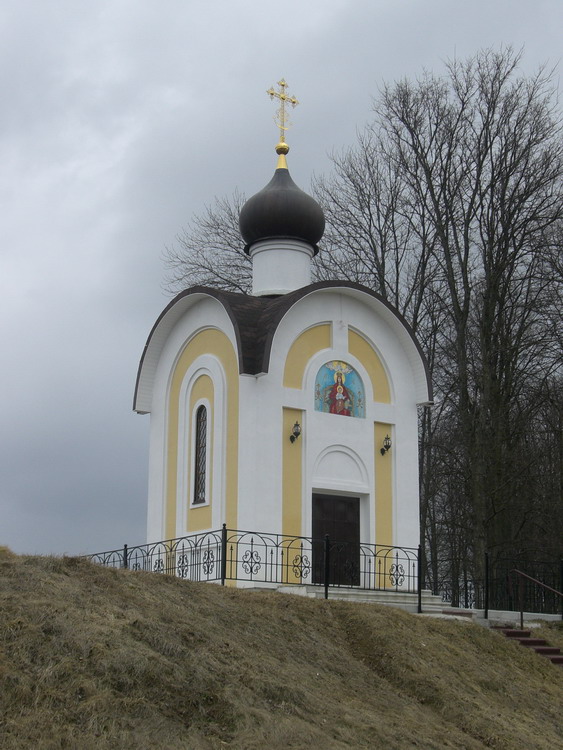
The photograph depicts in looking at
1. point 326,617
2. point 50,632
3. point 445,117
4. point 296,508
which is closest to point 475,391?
point 445,117

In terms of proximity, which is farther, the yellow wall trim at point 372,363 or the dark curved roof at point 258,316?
the yellow wall trim at point 372,363

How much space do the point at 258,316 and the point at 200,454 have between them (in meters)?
2.59

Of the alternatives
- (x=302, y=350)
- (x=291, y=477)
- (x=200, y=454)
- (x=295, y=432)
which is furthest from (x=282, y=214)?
(x=291, y=477)

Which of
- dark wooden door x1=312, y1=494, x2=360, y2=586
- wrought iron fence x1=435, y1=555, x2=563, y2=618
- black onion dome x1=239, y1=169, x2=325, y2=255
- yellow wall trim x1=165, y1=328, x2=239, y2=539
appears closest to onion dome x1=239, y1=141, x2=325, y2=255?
black onion dome x1=239, y1=169, x2=325, y2=255

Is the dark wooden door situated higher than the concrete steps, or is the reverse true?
the dark wooden door

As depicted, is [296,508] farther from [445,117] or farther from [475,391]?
[445,117]

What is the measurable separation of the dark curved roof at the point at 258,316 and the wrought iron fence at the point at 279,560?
8.82ft

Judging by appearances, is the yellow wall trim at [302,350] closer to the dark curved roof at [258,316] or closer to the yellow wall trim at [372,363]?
the yellow wall trim at [372,363]

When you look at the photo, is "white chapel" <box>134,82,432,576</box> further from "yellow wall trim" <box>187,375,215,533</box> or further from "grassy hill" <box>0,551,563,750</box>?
"grassy hill" <box>0,551,563,750</box>

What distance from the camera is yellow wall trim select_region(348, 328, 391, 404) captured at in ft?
56.7

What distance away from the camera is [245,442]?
1552 cm

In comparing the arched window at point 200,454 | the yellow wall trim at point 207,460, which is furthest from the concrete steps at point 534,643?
the arched window at point 200,454

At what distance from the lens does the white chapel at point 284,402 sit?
618 inches

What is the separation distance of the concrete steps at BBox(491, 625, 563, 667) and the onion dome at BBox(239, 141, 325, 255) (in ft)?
26.2
